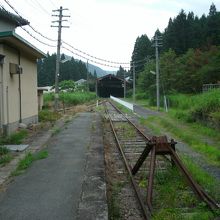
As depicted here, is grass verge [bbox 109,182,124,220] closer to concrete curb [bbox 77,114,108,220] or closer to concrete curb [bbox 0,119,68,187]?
concrete curb [bbox 77,114,108,220]

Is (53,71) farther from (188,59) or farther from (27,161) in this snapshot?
(27,161)

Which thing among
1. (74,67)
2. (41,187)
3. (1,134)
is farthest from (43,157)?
(74,67)

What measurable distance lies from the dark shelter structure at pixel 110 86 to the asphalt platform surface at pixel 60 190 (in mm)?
80427

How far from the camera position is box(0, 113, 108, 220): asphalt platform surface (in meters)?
6.11

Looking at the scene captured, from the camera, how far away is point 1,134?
14805 millimetres

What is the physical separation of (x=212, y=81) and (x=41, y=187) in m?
36.2

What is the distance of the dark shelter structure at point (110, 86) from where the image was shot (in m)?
92.1

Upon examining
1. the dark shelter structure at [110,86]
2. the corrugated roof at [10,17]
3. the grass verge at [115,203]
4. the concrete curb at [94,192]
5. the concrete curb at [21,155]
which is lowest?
the grass verge at [115,203]

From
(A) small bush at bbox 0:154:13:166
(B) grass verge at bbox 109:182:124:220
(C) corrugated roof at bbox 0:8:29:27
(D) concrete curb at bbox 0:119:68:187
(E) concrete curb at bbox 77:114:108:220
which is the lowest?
(B) grass verge at bbox 109:182:124:220

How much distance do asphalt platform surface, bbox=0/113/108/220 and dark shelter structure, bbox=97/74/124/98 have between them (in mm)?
80427

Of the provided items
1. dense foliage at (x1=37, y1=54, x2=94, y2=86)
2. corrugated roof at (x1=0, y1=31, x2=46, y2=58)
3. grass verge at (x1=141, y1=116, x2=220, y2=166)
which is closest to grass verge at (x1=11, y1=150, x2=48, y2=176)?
grass verge at (x1=141, y1=116, x2=220, y2=166)

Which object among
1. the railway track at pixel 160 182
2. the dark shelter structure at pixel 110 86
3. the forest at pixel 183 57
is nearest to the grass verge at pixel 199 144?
the railway track at pixel 160 182

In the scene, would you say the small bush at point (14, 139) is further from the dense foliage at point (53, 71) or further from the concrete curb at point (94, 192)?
the dense foliage at point (53, 71)

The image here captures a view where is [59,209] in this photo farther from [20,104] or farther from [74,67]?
[74,67]
